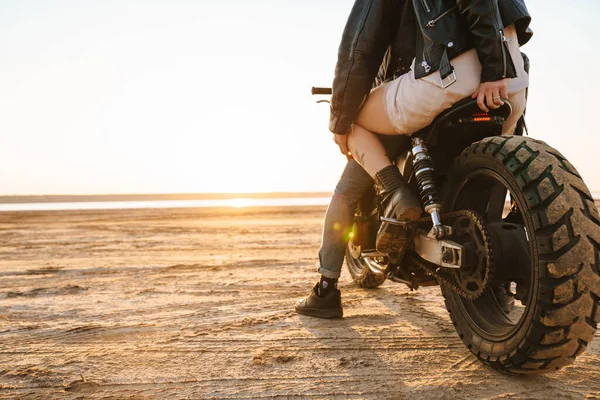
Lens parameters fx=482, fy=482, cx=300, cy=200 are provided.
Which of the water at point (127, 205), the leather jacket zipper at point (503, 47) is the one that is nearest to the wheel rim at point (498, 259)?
the leather jacket zipper at point (503, 47)

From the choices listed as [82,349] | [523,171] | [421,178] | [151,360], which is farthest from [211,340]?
[523,171]

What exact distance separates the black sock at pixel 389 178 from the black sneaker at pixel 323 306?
0.93 m

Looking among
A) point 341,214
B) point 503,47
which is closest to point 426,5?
point 503,47

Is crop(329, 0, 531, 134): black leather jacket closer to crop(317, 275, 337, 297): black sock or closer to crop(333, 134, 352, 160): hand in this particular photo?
Result: crop(333, 134, 352, 160): hand

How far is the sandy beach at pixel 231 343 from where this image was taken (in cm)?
191

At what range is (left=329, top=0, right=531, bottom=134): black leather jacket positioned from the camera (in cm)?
201

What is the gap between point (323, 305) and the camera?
3.01 metres

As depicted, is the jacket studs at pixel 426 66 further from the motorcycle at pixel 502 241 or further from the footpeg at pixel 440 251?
the footpeg at pixel 440 251

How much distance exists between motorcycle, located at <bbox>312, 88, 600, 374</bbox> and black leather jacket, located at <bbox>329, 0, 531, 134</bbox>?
23cm

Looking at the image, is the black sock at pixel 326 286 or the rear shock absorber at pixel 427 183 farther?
the black sock at pixel 326 286

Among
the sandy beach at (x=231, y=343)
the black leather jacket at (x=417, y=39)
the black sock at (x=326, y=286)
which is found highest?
the black leather jacket at (x=417, y=39)

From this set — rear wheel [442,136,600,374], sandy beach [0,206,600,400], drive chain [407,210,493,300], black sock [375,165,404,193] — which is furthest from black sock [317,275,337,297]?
rear wheel [442,136,600,374]

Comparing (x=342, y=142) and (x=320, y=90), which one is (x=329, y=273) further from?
(x=320, y=90)

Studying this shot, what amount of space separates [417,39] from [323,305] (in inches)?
64.8
